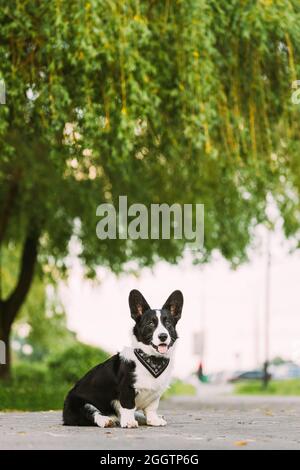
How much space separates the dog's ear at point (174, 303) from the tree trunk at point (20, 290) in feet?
45.4

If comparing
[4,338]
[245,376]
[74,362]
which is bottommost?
[245,376]

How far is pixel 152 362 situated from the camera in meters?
8.63

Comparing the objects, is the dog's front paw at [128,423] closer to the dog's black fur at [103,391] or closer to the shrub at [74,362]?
the dog's black fur at [103,391]

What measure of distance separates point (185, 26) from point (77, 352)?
48.7 ft

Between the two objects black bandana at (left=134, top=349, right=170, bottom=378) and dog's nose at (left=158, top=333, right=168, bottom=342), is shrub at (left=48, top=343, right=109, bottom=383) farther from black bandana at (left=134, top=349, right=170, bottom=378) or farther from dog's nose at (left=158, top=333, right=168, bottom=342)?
dog's nose at (left=158, top=333, right=168, bottom=342)

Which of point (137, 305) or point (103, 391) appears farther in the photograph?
point (103, 391)

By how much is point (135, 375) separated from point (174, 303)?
0.75 metres

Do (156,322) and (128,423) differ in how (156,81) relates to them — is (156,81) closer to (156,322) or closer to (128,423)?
(156,322)

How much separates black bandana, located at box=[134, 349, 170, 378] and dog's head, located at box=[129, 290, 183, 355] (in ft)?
0.17

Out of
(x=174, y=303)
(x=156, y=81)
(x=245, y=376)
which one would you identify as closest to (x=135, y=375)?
(x=174, y=303)

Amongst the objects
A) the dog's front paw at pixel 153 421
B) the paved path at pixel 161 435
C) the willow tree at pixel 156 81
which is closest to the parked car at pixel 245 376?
the willow tree at pixel 156 81

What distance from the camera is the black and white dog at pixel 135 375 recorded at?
28.2ft
